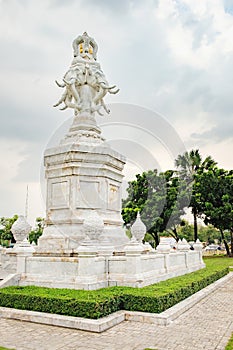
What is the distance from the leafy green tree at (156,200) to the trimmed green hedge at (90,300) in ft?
82.4

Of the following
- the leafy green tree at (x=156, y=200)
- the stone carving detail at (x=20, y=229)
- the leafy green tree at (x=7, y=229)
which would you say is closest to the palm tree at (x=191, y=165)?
the leafy green tree at (x=156, y=200)

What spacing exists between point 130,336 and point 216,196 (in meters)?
29.2

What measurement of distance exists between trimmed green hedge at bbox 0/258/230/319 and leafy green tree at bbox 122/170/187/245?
25.1m

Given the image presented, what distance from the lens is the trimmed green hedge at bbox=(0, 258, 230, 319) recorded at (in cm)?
747

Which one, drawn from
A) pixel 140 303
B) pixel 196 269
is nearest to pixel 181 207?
pixel 196 269

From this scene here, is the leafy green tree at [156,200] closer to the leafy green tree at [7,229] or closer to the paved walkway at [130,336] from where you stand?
the leafy green tree at [7,229]

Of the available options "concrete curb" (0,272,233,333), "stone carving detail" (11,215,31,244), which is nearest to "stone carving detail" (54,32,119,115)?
"stone carving detail" (11,215,31,244)

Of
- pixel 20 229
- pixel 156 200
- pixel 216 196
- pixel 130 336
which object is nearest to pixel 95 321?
pixel 130 336

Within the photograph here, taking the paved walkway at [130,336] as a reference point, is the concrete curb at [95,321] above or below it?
above

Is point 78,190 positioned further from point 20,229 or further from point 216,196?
point 216,196

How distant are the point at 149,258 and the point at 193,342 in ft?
14.4

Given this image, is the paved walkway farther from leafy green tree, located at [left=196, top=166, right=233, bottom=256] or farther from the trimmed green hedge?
leafy green tree, located at [left=196, top=166, right=233, bottom=256]

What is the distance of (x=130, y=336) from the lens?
666 centimetres

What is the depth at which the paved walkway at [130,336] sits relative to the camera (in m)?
6.09
